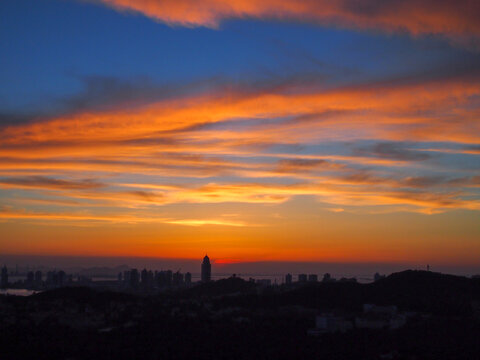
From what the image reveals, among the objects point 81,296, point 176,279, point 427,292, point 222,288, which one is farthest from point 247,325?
point 176,279

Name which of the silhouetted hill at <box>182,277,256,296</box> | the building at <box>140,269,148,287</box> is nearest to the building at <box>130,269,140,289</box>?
the building at <box>140,269,148,287</box>

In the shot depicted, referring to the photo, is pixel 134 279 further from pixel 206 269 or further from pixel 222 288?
pixel 222 288

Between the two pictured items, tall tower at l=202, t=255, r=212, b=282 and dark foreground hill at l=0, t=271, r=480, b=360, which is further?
tall tower at l=202, t=255, r=212, b=282

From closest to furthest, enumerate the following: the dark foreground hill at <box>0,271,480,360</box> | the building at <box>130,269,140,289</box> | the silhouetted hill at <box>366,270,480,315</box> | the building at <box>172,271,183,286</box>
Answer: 1. the dark foreground hill at <box>0,271,480,360</box>
2. the silhouetted hill at <box>366,270,480,315</box>
3. the building at <box>130,269,140,289</box>
4. the building at <box>172,271,183,286</box>

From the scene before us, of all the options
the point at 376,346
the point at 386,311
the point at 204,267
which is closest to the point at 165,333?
the point at 376,346

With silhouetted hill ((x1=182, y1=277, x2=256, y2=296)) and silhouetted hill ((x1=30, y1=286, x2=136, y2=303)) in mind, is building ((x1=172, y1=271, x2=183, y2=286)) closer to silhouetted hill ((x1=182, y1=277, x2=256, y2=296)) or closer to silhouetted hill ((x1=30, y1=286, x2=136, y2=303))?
silhouetted hill ((x1=182, y1=277, x2=256, y2=296))

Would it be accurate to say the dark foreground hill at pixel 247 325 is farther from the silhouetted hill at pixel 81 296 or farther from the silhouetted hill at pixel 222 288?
the silhouetted hill at pixel 222 288

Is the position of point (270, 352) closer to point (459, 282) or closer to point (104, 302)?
point (104, 302)

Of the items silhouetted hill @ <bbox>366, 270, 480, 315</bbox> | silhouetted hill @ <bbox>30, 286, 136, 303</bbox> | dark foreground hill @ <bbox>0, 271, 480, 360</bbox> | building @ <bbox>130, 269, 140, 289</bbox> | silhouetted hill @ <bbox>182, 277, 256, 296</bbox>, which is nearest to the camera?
dark foreground hill @ <bbox>0, 271, 480, 360</bbox>

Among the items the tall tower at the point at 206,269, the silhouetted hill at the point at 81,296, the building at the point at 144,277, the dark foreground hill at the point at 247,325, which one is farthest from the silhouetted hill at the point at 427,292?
the building at the point at 144,277
